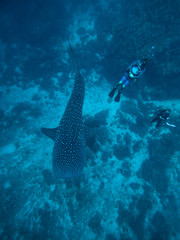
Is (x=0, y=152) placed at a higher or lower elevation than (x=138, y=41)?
lower

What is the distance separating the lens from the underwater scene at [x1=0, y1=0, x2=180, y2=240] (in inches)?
242

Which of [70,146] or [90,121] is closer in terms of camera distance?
[70,146]

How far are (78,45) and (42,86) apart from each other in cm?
494

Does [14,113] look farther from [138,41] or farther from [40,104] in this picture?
[138,41]

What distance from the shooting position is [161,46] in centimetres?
912

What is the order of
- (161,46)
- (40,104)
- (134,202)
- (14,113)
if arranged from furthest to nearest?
(40,104)
(14,113)
(161,46)
(134,202)

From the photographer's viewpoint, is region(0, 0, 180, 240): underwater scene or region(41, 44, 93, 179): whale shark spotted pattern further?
region(0, 0, 180, 240): underwater scene

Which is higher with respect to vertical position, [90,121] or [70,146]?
[90,121]

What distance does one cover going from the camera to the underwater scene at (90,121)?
20.1ft

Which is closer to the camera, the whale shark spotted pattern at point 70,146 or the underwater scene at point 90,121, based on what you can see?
the whale shark spotted pattern at point 70,146

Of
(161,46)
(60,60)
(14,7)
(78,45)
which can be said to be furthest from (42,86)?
(161,46)

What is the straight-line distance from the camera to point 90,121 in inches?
361

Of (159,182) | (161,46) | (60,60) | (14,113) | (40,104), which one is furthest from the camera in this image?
(60,60)

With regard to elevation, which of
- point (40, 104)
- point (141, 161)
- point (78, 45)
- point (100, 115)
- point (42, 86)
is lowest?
point (141, 161)
